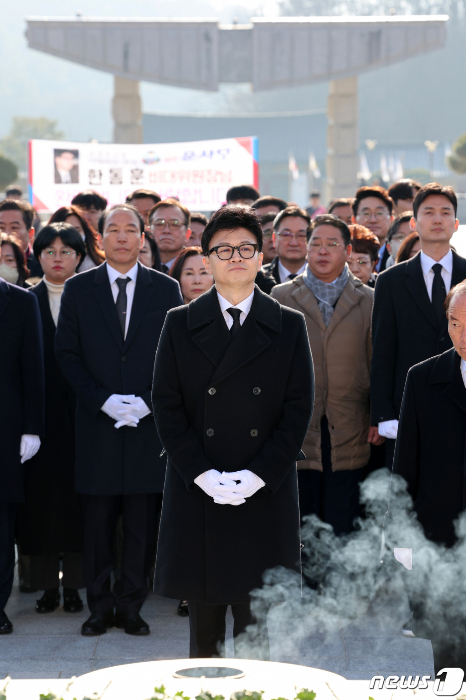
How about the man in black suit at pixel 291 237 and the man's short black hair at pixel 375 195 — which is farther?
the man's short black hair at pixel 375 195

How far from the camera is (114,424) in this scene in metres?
4.44

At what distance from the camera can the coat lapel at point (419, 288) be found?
4.48 metres

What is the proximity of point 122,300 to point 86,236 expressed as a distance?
51.6 inches

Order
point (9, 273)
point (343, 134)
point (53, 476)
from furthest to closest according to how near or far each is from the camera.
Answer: point (343, 134), point (9, 273), point (53, 476)

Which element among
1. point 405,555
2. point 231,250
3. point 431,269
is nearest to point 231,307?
point 231,250

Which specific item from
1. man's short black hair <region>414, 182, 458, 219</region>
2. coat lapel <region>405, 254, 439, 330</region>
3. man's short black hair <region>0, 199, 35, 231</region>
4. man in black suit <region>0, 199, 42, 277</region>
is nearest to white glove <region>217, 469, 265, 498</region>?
coat lapel <region>405, 254, 439, 330</region>

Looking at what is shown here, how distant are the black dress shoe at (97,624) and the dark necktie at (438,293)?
204 centimetres

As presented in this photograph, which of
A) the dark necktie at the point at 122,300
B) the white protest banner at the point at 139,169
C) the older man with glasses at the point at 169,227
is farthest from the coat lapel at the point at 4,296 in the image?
the white protest banner at the point at 139,169

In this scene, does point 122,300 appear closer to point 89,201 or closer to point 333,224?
point 333,224

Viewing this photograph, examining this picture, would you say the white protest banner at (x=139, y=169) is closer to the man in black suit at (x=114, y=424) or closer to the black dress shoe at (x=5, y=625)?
the man in black suit at (x=114, y=424)

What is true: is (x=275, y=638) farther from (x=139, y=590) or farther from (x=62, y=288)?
(x=62, y=288)

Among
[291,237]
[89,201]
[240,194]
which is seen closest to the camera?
[291,237]

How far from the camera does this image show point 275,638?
4.26 meters

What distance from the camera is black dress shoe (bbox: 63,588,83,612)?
15.6ft
